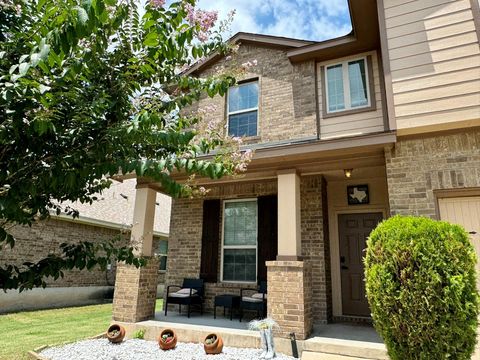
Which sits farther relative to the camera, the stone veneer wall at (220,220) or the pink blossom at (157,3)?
the stone veneer wall at (220,220)

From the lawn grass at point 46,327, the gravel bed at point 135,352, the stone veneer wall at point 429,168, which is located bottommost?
the lawn grass at point 46,327

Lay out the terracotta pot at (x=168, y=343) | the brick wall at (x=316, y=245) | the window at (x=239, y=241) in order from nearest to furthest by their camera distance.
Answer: the terracotta pot at (x=168, y=343) < the brick wall at (x=316, y=245) < the window at (x=239, y=241)

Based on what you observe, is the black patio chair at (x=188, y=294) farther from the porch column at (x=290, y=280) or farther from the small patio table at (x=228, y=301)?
the porch column at (x=290, y=280)

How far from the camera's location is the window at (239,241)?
7.42 metres

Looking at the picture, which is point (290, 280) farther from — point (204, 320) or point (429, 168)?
point (429, 168)

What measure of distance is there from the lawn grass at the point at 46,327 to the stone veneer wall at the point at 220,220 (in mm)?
2000

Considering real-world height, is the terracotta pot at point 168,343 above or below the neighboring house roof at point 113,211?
below

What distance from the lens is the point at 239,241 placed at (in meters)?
7.66

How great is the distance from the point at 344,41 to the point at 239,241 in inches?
194

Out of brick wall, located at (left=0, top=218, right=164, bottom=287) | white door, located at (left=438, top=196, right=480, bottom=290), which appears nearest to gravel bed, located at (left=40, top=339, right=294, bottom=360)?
white door, located at (left=438, top=196, right=480, bottom=290)

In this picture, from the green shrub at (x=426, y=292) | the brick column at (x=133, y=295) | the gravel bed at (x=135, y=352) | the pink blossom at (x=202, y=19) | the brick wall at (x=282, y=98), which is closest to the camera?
the pink blossom at (x=202, y=19)

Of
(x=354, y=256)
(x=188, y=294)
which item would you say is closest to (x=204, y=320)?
(x=188, y=294)

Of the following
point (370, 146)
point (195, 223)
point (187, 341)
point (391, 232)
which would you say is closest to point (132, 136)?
point (391, 232)

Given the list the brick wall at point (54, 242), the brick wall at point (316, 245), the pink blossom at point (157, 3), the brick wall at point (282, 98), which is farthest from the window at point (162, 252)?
the pink blossom at point (157, 3)
